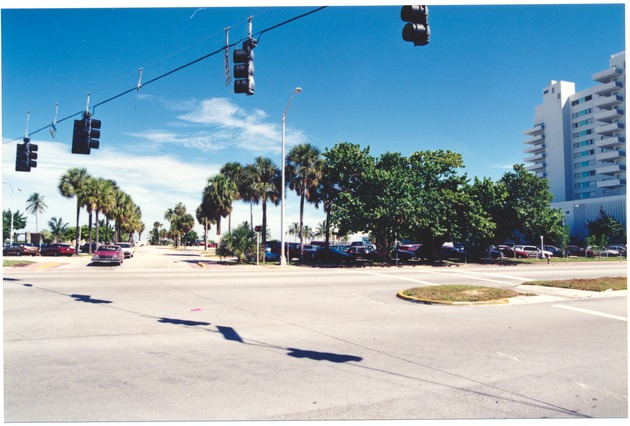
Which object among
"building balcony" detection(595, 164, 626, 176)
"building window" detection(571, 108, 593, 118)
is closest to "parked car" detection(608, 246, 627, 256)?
"building balcony" detection(595, 164, 626, 176)

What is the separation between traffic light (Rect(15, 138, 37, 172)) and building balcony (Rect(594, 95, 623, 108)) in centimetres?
9724

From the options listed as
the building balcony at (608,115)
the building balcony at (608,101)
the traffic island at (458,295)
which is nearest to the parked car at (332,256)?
the traffic island at (458,295)

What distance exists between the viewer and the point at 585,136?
284 feet

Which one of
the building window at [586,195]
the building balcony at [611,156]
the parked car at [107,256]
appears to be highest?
the building balcony at [611,156]

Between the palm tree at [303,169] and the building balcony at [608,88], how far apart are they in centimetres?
7428

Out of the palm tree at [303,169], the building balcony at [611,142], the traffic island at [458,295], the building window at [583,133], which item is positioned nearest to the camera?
the traffic island at [458,295]

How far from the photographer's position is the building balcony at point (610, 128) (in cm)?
7862

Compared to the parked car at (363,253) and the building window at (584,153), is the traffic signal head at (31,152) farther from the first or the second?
the building window at (584,153)

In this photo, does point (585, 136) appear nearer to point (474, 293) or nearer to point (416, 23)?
point (474, 293)

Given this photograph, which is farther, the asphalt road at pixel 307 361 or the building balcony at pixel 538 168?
the building balcony at pixel 538 168

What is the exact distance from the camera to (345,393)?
4980 mm

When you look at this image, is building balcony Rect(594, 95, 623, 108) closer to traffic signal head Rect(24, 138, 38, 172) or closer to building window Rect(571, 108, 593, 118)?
building window Rect(571, 108, 593, 118)

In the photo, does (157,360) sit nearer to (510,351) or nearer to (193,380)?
(193,380)

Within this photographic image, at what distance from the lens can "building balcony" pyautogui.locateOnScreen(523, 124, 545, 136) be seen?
9725 centimetres
